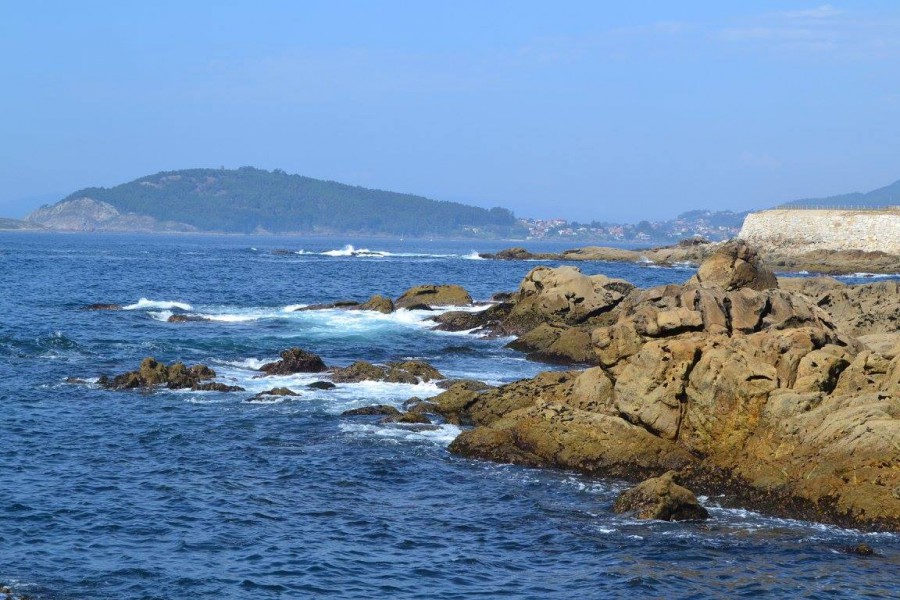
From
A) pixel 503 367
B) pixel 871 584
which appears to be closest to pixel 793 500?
pixel 871 584

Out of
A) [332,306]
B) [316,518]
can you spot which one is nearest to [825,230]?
[332,306]

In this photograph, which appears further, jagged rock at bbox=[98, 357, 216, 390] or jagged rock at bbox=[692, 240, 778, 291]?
jagged rock at bbox=[692, 240, 778, 291]

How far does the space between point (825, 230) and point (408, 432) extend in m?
112

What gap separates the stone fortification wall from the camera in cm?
12275

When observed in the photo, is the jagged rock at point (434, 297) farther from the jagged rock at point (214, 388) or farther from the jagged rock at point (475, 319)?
the jagged rock at point (214, 388)

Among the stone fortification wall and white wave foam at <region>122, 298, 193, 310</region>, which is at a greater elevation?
the stone fortification wall

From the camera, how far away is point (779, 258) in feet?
411

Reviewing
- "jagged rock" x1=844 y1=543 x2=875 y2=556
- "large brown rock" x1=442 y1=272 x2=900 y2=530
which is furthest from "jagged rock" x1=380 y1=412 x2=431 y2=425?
"jagged rock" x1=844 y1=543 x2=875 y2=556

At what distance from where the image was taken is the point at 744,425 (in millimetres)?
26109

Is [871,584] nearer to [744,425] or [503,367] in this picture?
[744,425]

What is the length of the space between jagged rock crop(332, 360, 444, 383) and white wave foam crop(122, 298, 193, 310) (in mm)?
28533

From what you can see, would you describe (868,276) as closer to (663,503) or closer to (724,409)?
(724,409)

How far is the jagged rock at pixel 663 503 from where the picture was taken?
74.3 feet

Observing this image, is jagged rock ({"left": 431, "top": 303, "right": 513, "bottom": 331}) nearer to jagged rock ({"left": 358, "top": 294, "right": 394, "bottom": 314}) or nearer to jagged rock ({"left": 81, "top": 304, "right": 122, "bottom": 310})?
jagged rock ({"left": 358, "top": 294, "right": 394, "bottom": 314})
